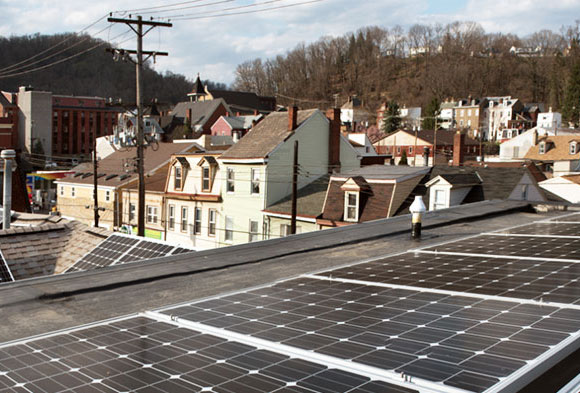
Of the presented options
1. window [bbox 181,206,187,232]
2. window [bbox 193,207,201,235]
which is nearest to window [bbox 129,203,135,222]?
window [bbox 181,206,187,232]

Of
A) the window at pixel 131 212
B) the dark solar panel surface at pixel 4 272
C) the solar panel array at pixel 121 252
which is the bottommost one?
the window at pixel 131 212

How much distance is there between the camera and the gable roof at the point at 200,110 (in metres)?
124

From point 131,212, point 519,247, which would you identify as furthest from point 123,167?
point 519,247

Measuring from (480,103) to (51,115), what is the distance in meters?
108

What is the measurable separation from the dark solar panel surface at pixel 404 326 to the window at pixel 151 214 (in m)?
37.9

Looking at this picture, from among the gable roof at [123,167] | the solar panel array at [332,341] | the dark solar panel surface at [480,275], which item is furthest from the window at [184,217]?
the solar panel array at [332,341]

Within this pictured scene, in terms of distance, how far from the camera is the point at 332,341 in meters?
5.73

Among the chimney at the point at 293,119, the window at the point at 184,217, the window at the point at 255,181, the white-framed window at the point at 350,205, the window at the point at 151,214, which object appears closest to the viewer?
the white-framed window at the point at 350,205

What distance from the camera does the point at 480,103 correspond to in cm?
14688

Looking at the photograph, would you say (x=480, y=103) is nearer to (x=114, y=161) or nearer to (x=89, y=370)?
(x=114, y=161)

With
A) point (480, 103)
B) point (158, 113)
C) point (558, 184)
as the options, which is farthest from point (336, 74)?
point (558, 184)

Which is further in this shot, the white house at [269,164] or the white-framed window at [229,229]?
the white-framed window at [229,229]

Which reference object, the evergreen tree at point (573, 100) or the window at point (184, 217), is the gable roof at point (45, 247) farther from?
the evergreen tree at point (573, 100)

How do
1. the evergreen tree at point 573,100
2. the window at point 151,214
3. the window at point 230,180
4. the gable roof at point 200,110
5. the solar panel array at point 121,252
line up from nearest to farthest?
the solar panel array at point 121,252
the window at point 230,180
the window at point 151,214
the evergreen tree at point 573,100
the gable roof at point 200,110
